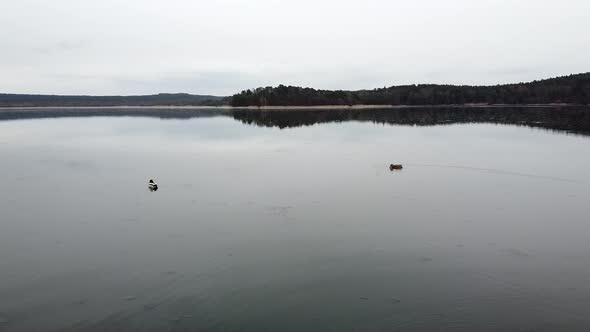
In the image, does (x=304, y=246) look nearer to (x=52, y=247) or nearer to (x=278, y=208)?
(x=278, y=208)

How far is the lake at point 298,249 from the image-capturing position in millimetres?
6859

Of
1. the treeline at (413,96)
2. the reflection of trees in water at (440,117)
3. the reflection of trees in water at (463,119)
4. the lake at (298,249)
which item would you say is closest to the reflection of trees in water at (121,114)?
the reflection of trees in water at (440,117)

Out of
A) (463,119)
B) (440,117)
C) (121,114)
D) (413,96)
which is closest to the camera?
(463,119)

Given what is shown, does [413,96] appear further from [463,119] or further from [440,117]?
[463,119]

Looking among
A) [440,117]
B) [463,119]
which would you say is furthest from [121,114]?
[463,119]

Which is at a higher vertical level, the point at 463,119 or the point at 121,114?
the point at 121,114

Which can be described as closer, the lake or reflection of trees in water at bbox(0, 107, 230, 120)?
the lake

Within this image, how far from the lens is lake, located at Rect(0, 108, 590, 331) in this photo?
686 cm

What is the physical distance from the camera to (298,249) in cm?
962

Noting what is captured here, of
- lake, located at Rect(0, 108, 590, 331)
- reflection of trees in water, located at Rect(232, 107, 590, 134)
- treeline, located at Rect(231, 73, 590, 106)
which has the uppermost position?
treeline, located at Rect(231, 73, 590, 106)

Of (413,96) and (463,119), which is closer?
(463,119)

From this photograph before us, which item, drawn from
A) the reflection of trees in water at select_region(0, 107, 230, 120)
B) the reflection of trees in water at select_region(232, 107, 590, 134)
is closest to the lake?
the reflection of trees in water at select_region(232, 107, 590, 134)

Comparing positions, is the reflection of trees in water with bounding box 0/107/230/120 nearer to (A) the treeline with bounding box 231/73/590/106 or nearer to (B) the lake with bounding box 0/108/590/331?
(A) the treeline with bounding box 231/73/590/106

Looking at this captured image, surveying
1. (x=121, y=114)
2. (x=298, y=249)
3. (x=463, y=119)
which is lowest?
(x=298, y=249)
